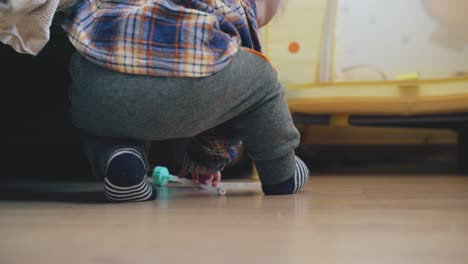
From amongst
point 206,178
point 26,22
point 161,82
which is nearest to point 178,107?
point 161,82

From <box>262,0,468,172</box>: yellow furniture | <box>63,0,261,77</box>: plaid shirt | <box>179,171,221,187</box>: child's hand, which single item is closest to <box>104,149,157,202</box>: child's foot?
<box>63,0,261,77</box>: plaid shirt

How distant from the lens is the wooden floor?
1.43 ft

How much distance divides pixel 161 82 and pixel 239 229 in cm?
26

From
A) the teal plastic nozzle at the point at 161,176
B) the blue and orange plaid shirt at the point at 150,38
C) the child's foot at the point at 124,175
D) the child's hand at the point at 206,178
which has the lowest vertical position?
the teal plastic nozzle at the point at 161,176

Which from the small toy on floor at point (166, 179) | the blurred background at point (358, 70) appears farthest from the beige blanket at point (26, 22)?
the blurred background at point (358, 70)

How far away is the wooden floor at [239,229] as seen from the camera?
0.44m

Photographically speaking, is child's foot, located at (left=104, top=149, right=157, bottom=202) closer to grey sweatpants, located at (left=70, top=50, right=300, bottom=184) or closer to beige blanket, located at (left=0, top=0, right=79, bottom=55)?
grey sweatpants, located at (left=70, top=50, right=300, bottom=184)

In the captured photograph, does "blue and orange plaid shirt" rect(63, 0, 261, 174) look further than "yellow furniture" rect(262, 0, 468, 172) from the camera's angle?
No

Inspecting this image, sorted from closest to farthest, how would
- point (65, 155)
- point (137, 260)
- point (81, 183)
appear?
point (137, 260) < point (81, 183) < point (65, 155)

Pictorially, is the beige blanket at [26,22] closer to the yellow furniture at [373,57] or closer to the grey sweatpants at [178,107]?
the grey sweatpants at [178,107]

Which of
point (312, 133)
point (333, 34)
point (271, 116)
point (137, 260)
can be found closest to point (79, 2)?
point (271, 116)

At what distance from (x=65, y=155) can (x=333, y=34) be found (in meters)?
0.74

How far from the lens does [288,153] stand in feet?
2.95

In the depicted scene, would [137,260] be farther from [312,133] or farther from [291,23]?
[312,133]
